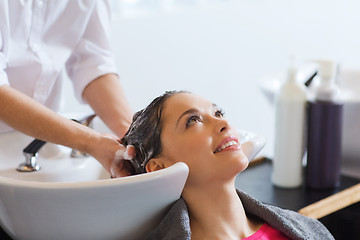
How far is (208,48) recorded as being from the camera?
10.2ft

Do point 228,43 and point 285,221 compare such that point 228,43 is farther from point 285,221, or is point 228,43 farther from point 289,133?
point 285,221

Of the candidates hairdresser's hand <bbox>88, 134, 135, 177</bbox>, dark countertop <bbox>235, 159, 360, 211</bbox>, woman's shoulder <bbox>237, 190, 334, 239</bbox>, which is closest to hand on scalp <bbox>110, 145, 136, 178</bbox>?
hairdresser's hand <bbox>88, 134, 135, 177</bbox>

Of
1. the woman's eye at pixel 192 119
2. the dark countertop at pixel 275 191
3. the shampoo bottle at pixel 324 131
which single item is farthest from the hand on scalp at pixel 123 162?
the shampoo bottle at pixel 324 131

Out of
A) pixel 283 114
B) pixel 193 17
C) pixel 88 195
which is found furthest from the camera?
pixel 193 17

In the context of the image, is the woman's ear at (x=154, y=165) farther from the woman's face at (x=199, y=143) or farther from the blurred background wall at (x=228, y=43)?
the blurred background wall at (x=228, y=43)

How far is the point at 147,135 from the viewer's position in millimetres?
1156

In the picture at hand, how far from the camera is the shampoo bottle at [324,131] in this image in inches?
61.7

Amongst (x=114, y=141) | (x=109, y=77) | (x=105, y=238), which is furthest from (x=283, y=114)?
(x=105, y=238)

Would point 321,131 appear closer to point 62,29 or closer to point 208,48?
point 62,29

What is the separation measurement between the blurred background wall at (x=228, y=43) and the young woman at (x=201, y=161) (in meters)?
0.92

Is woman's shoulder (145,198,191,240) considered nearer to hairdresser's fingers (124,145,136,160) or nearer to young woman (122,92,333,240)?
young woman (122,92,333,240)

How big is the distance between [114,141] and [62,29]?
44 centimetres

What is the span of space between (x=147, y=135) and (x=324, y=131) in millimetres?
627

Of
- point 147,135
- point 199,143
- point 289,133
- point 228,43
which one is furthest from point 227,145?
point 228,43
